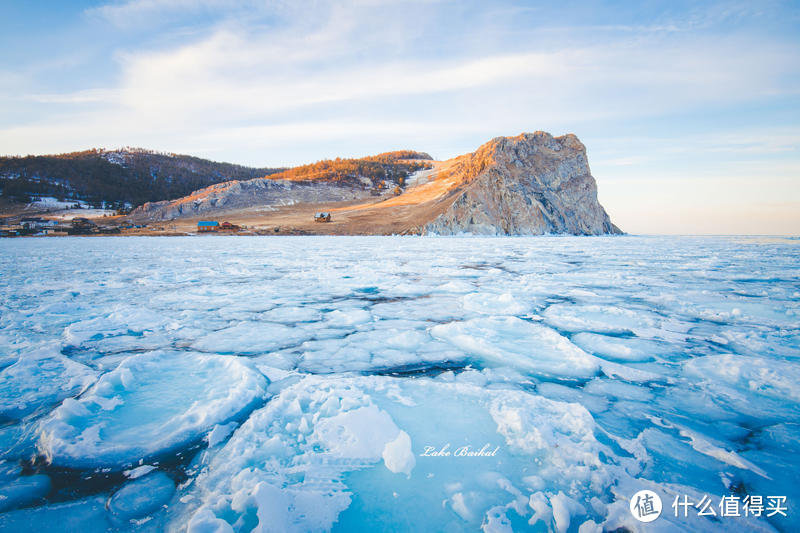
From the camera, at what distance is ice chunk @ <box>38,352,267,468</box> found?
1.79 meters

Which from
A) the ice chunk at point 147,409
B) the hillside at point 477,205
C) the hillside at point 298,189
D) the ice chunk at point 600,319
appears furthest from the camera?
the hillside at point 298,189

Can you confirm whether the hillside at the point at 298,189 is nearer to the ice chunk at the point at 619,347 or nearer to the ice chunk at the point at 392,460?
the ice chunk at the point at 619,347

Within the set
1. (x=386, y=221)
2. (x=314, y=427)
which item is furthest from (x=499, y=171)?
(x=314, y=427)

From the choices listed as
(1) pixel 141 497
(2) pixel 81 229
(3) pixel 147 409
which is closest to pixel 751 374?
(1) pixel 141 497

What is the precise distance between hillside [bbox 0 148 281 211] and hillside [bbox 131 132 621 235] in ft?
90.3

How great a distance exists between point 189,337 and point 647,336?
4823 millimetres

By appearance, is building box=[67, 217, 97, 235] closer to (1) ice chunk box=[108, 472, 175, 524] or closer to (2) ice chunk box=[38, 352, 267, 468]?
(2) ice chunk box=[38, 352, 267, 468]

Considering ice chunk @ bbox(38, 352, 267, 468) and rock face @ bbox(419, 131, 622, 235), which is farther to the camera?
rock face @ bbox(419, 131, 622, 235)

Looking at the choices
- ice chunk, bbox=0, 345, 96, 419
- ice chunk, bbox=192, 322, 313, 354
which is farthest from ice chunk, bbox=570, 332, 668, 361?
ice chunk, bbox=0, 345, 96, 419

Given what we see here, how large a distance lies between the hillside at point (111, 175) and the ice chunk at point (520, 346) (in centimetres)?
8670

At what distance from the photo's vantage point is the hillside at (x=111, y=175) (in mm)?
65562

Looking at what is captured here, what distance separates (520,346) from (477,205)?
34831 millimetres

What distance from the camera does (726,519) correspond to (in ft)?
4.51

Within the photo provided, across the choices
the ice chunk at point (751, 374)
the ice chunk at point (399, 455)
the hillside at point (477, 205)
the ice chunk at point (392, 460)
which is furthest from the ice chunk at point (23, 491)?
the hillside at point (477, 205)
